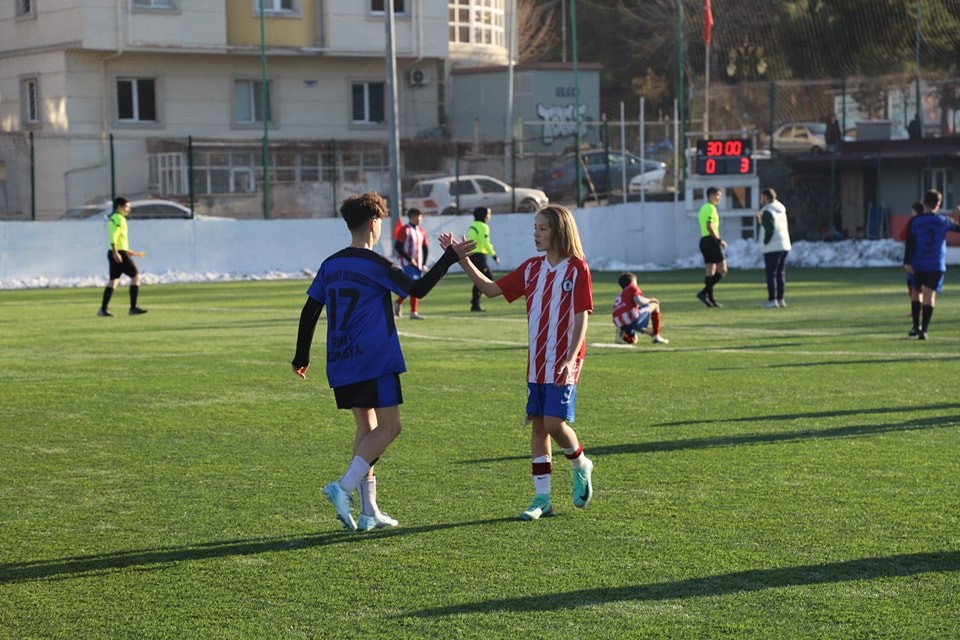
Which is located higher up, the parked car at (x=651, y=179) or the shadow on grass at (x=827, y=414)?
the parked car at (x=651, y=179)

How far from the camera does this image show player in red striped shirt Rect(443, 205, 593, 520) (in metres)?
7.52

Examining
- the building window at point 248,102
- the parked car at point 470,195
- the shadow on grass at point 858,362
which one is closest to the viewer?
the shadow on grass at point 858,362

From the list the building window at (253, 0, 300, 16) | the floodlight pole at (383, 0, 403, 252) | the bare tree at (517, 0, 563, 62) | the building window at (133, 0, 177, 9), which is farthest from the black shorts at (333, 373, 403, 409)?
the bare tree at (517, 0, 563, 62)

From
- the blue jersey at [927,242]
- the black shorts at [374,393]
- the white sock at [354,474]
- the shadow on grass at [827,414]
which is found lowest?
the shadow on grass at [827,414]

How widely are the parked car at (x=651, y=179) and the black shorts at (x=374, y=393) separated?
34.4m

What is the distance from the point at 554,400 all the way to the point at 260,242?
2872cm

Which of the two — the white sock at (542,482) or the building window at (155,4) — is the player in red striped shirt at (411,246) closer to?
the white sock at (542,482)

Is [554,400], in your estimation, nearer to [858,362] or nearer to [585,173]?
[858,362]

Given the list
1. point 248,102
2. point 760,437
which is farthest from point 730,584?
point 248,102

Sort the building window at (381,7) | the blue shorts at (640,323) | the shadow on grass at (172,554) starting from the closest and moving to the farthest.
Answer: the shadow on grass at (172,554) → the blue shorts at (640,323) → the building window at (381,7)

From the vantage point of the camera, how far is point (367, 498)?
754cm

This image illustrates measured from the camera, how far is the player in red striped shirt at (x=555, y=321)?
7.52 meters

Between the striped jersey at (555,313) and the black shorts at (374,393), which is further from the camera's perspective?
the striped jersey at (555,313)

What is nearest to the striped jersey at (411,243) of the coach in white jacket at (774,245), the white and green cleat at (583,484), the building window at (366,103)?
the coach in white jacket at (774,245)
